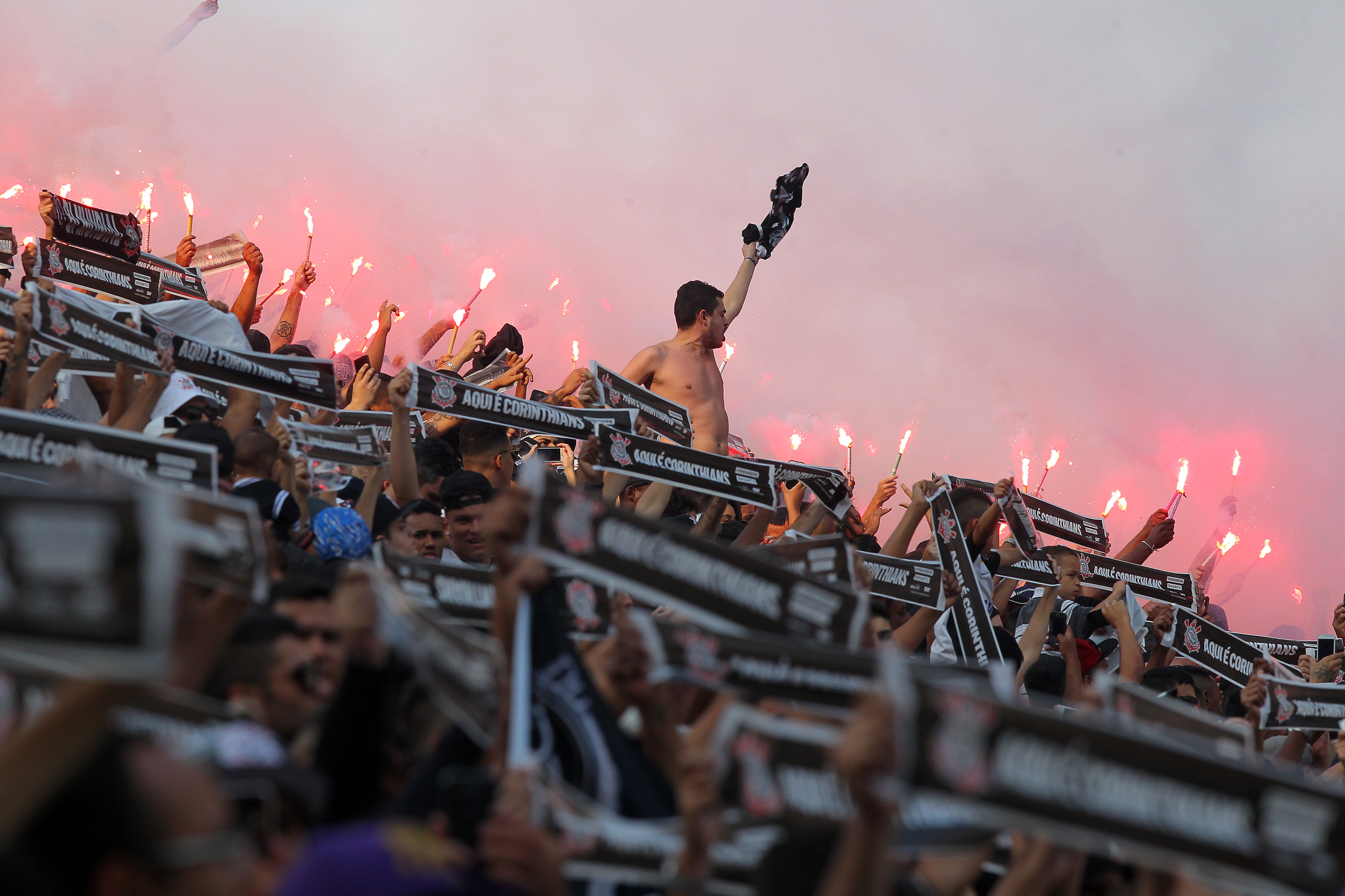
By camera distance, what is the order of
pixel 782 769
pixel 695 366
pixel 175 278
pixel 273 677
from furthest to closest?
1. pixel 175 278
2. pixel 695 366
3. pixel 273 677
4. pixel 782 769

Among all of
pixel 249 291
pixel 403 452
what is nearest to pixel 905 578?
pixel 403 452

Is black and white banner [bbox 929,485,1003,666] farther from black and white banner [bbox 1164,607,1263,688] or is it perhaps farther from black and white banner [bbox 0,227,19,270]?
black and white banner [bbox 0,227,19,270]

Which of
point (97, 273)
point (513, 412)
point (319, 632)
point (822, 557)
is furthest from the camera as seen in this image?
point (97, 273)

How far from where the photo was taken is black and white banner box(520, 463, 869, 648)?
272cm

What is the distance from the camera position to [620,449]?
6199 mm

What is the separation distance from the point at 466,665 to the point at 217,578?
0.57 meters

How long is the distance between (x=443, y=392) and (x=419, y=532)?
1047 millimetres

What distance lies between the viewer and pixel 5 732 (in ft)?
6.76

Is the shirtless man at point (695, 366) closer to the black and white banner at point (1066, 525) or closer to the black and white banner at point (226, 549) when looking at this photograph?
the black and white banner at point (1066, 525)

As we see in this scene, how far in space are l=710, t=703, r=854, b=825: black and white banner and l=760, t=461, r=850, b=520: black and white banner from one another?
14.3ft

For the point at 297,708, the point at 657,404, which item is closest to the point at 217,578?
the point at 297,708

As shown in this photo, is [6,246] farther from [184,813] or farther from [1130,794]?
[1130,794]

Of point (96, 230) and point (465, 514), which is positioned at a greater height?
point (96, 230)

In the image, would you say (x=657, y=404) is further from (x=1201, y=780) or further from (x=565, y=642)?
(x=1201, y=780)
